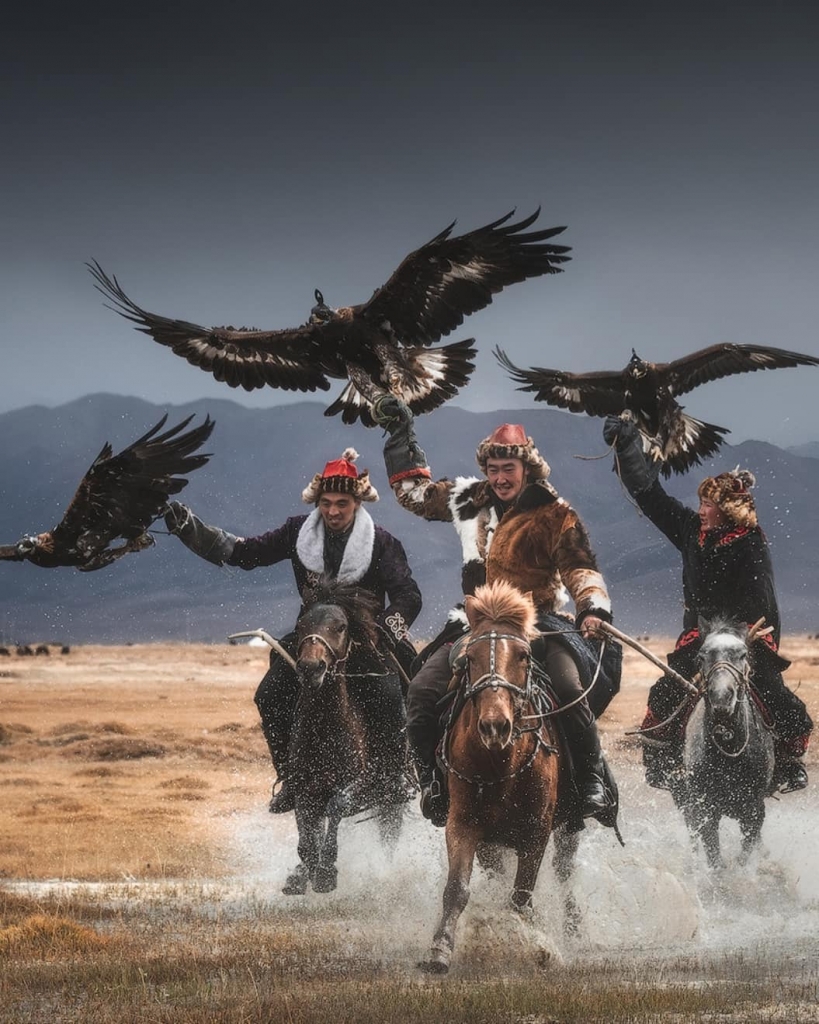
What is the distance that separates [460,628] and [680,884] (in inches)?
85.2

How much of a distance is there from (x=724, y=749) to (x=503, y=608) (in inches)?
107

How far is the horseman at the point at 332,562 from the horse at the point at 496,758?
203 cm

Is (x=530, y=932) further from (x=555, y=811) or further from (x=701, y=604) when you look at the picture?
(x=701, y=604)

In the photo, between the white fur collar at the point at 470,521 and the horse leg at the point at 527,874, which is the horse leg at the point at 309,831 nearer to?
the white fur collar at the point at 470,521

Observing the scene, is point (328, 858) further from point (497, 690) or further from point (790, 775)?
point (790, 775)

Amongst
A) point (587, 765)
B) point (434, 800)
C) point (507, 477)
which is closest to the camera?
point (434, 800)

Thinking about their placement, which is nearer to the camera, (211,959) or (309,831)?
(211,959)

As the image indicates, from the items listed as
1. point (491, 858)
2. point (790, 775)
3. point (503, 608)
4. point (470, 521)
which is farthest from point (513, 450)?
point (790, 775)

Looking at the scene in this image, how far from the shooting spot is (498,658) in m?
8.08

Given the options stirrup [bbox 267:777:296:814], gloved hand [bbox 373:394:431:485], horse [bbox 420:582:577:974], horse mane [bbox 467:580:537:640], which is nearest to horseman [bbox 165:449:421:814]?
stirrup [bbox 267:777:296:814]

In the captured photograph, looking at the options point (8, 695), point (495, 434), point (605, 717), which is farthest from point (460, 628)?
point (8, 695)

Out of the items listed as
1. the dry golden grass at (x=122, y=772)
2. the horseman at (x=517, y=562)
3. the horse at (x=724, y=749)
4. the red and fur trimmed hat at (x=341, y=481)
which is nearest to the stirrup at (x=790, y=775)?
the horse at (x=724, y=749)

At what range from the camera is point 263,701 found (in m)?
10.8

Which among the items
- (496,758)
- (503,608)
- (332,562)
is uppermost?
(332,562)
